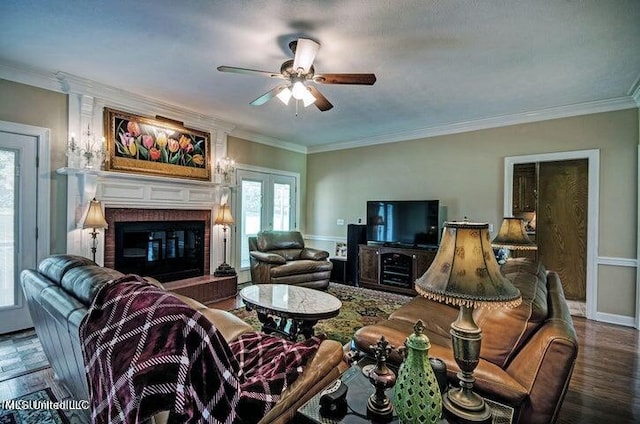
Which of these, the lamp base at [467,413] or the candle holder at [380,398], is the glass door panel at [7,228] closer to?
the candle holder at [380,398]

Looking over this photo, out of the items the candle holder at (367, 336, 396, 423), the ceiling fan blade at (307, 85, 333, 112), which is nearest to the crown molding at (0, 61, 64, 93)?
the ceiling fan blade at (307, 85, 333, 112)

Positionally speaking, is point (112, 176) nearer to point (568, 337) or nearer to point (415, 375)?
point (415, 375)

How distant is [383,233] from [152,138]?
3.76 meters

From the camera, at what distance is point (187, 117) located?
459cm

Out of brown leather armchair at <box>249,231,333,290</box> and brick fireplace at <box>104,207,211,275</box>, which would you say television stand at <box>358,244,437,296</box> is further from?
brick fireplace at <box>104,207,211,275</box>

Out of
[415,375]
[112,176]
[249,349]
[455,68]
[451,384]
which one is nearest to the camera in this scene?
[415,375]

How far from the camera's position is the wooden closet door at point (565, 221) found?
16.8 ft

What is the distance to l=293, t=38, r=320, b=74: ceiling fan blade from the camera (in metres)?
2.43

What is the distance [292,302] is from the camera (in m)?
2.80

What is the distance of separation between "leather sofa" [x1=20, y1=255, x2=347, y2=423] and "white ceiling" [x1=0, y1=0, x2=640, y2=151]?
1.81 metres

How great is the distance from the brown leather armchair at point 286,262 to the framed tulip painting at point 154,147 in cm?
140

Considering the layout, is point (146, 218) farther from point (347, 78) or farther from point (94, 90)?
point (347, 78)

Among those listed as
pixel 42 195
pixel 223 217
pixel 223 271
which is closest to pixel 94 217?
pixel 42 195

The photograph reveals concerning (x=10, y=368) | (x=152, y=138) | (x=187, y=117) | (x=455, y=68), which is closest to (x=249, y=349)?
(x=10, y=368)
